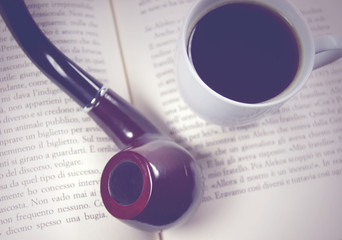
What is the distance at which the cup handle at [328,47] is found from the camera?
44 centimetres

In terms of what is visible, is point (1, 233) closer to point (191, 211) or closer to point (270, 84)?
point (191, 211)

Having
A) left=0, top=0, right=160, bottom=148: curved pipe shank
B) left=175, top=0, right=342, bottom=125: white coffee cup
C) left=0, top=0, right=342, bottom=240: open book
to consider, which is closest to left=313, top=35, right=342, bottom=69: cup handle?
left=175, top=0, right=342, bottom=125: white coffee cup

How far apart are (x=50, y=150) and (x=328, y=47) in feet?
1.45

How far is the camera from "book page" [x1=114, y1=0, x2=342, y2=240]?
58 cm

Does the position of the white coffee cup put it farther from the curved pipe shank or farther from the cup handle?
the curved pipe shank

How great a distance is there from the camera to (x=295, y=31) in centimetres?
49

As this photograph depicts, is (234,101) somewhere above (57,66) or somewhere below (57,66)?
below

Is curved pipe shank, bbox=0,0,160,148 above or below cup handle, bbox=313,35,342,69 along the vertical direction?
above

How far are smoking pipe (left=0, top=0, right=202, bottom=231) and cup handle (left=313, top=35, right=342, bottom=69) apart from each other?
23cm

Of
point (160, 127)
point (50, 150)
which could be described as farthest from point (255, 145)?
point (50, 150)

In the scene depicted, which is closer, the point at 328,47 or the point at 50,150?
the point at 328,47

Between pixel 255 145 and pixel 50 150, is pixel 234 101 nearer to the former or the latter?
pixel 255 145

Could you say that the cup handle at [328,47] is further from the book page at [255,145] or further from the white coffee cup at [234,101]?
the book page at [255,145]

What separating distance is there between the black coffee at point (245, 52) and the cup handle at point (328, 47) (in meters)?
0.03
